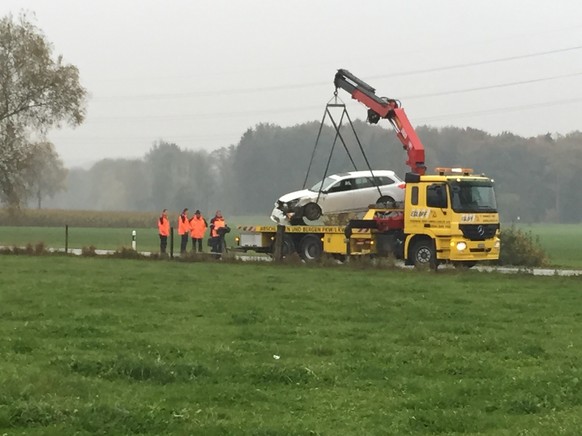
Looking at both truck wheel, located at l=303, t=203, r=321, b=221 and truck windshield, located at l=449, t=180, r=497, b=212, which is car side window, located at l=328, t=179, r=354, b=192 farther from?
truck windshield, located at l=449, t=180, r=497, b=212

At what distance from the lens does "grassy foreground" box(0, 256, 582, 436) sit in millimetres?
7180

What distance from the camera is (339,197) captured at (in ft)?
93.7

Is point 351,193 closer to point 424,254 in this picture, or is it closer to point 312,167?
point 424,254

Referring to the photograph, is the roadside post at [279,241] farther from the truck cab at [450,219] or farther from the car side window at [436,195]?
the car side window at [436,195]

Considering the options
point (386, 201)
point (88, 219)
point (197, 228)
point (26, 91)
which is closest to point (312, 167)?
point (88, 219)

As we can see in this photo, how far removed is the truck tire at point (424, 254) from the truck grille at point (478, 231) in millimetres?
1116

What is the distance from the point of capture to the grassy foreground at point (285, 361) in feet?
23.6

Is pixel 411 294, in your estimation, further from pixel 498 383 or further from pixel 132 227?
pixel 132 227

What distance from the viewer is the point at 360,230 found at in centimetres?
2744

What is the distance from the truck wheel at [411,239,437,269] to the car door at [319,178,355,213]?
9.66 feet

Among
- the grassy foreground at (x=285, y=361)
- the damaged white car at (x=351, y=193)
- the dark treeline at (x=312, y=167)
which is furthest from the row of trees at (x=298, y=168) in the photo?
the grassy foreground at (x=285, y=361)

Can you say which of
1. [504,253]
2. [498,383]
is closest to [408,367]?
[498,383]

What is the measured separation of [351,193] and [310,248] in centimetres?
232

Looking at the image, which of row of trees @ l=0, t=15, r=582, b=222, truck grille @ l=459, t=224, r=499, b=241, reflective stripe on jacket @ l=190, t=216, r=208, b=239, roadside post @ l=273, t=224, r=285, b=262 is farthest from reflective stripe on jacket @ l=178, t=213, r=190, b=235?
row of trees @ l=0, t=15, r=582, b=222
